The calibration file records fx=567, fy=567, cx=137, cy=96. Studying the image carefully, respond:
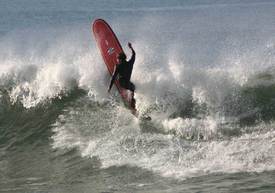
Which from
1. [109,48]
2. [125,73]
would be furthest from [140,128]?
[109,48]

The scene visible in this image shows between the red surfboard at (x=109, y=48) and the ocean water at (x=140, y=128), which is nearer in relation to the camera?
the ocean water at (x=140, y=128)

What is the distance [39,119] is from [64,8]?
37.5 metres

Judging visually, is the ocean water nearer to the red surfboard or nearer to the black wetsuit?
the red surfboard

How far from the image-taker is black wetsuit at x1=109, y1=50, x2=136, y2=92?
12.9 metres

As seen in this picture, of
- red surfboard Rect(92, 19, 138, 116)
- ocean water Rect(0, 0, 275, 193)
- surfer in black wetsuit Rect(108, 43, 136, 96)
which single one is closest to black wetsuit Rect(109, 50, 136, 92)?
surfer in black wetsuit Rect(108, 43, 136, 96)

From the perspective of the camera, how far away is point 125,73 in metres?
12.9

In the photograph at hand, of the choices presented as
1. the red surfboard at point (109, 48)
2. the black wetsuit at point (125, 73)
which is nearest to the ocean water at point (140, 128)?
the red surfboard at point (109, 48)

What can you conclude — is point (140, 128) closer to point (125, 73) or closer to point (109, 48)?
point (125, 73)

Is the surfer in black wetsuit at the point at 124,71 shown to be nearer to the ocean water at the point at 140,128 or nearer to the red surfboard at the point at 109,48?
the red surfboard at the point at 109,48

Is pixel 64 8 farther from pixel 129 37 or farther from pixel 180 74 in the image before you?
pixel 180 74

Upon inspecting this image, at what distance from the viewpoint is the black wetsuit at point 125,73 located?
42.2 ft

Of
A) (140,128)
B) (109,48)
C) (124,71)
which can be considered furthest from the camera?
(109,48)

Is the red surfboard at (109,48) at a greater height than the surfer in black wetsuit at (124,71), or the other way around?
the red surfboard at (109,48)

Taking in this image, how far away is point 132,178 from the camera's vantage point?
1027 cm
